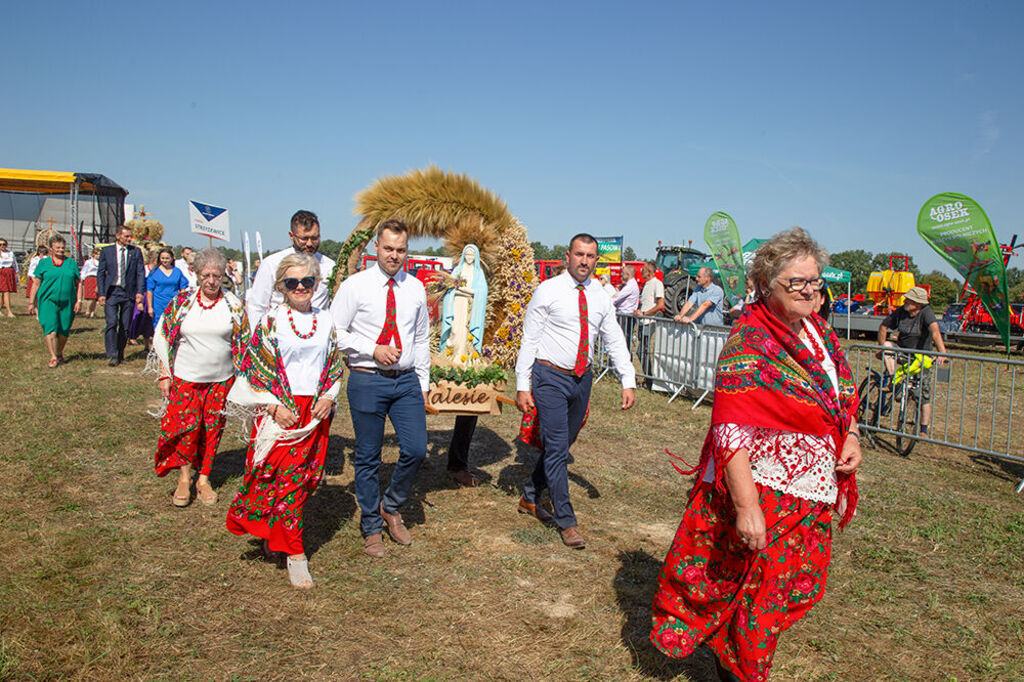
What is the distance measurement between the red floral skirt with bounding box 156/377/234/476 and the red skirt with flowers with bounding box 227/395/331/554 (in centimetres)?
123

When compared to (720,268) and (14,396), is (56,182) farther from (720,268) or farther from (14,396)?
(720,268)

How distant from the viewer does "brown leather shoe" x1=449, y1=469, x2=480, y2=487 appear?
573 centimetres

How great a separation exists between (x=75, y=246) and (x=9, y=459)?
57.6 ft

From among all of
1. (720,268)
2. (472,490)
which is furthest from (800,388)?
(720,268)

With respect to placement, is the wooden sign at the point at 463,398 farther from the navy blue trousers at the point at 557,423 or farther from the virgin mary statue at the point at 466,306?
the navy blue trousers at the point at 557,423

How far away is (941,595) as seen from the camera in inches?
158

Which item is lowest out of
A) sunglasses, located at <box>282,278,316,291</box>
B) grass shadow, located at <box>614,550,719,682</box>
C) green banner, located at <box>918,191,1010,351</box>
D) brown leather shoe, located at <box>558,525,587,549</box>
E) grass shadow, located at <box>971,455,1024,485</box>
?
grass shadow, located at <box>614,550,719,682</box>

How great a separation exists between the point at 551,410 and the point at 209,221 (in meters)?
11.8

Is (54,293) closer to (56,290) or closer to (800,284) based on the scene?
(56,290)

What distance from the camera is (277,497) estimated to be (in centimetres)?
378

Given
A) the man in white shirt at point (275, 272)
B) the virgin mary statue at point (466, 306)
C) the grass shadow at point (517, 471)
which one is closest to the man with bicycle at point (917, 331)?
the grass shadow at point (517, 471)

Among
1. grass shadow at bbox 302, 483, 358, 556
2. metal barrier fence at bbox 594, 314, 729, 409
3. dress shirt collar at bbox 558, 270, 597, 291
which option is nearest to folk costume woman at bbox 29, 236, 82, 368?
grass shadow at bbox 302, 483, 358, 556

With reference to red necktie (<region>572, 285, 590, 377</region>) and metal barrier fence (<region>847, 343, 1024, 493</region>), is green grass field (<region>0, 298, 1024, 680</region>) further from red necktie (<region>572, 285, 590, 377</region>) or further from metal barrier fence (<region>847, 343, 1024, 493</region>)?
red necktie (<region>572, 285, 590, 377</region>)

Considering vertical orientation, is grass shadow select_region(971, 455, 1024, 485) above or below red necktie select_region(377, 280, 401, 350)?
below
